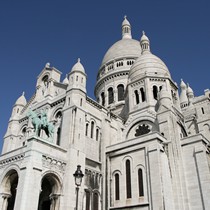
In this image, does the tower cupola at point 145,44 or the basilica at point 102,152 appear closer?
the basilica at point 102,152

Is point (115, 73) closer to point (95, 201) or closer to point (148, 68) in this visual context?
point (148, 68)

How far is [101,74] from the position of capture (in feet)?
169

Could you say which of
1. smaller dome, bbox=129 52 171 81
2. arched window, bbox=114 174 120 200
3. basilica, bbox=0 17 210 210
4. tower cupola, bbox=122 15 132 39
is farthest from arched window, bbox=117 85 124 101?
arched window, bbox=114 174 120 200

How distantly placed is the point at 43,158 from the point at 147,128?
14.3 meters

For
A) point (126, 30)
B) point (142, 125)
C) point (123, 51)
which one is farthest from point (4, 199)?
point (126, 30)

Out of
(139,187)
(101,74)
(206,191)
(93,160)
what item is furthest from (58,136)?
(101,74)

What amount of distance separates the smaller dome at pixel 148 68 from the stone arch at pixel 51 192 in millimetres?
19662

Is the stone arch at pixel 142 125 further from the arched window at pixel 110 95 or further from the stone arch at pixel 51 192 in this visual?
the arched window at pixel 110 95

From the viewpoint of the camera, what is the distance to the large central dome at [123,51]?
165 feet

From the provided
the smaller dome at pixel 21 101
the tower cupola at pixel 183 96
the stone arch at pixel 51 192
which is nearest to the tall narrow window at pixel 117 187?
the stone arch at pixel 51 192

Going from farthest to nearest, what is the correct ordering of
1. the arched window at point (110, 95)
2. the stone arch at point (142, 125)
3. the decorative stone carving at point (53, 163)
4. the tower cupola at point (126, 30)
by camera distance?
1. the tower cupola at point (126, 30)
2. the arched window at point (110, 95)
3. the stone arch at point (142, 125)
4. the decorative stone carving at point (53, 163)

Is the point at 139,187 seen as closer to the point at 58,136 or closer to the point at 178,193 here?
the point at 178,193

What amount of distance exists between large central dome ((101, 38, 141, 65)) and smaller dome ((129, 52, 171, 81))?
11.9 meters

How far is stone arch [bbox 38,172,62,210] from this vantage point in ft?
72.1
